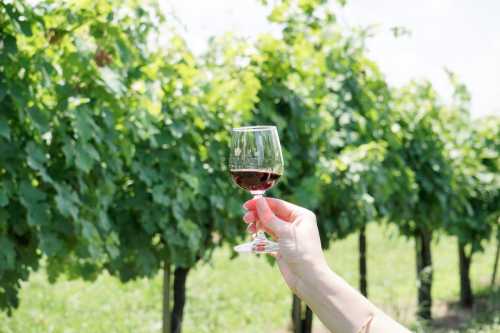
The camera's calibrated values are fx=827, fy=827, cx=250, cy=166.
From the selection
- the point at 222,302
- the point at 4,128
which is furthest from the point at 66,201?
the point at 222,302

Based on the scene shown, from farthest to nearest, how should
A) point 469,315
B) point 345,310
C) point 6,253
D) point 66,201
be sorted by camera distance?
point 469,315
point 66,201
point 6,253
point 345,310

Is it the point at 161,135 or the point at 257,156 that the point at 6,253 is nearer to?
the point at 161,135

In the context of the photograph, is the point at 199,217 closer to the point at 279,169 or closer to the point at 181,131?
the point at 181,131

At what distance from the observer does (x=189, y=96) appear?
16.1 ft

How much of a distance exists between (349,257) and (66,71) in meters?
9.83

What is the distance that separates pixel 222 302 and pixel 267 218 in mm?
7969

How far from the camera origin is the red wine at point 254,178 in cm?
213

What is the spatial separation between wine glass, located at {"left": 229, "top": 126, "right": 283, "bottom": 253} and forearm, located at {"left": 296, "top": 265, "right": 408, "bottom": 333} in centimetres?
52

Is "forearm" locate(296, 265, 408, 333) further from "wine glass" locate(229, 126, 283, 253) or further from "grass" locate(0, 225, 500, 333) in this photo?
"grass" locate(0, 225, 500, 333)

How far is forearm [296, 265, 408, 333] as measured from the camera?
1.60m

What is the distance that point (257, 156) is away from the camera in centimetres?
210

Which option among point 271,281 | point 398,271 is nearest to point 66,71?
point 271,281

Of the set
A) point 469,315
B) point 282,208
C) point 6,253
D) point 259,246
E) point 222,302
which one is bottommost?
point 469,315

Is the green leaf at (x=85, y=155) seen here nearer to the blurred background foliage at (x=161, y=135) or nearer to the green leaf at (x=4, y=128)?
the blurred background foliage at (x=161, y=135)
